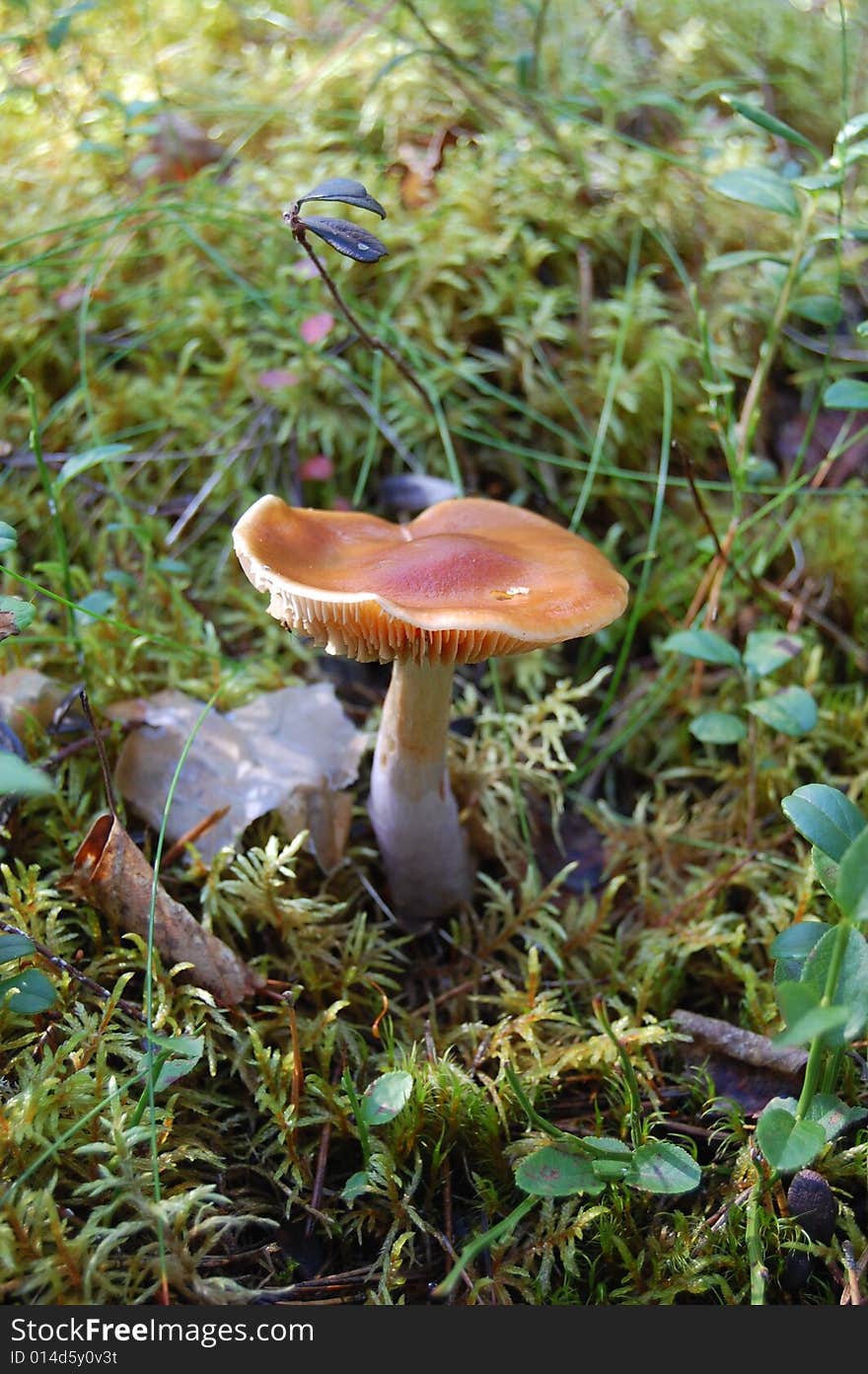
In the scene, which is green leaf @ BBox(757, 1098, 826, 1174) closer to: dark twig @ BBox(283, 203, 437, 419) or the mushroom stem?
the mushroom stem

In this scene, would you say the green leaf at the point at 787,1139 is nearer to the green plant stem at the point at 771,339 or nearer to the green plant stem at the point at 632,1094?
the green plant stem at the point at 632,1094

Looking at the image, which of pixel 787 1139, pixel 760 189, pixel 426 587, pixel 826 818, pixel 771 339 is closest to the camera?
pixel 787 1139

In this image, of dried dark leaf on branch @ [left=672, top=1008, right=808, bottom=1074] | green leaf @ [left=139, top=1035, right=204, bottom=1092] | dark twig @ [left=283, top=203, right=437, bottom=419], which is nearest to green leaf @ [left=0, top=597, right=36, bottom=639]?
green leaf @ [left=139, top=1035, right=204, bottom=1092]

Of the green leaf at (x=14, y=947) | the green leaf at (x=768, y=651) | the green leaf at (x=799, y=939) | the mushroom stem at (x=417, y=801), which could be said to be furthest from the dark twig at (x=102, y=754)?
the green leaf at (x=768, y=651)

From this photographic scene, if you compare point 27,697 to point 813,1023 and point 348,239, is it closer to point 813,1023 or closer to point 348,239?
point 348,239

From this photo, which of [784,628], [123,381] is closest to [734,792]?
[784,628]

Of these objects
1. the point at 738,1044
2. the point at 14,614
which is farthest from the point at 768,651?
the point at 14,614
